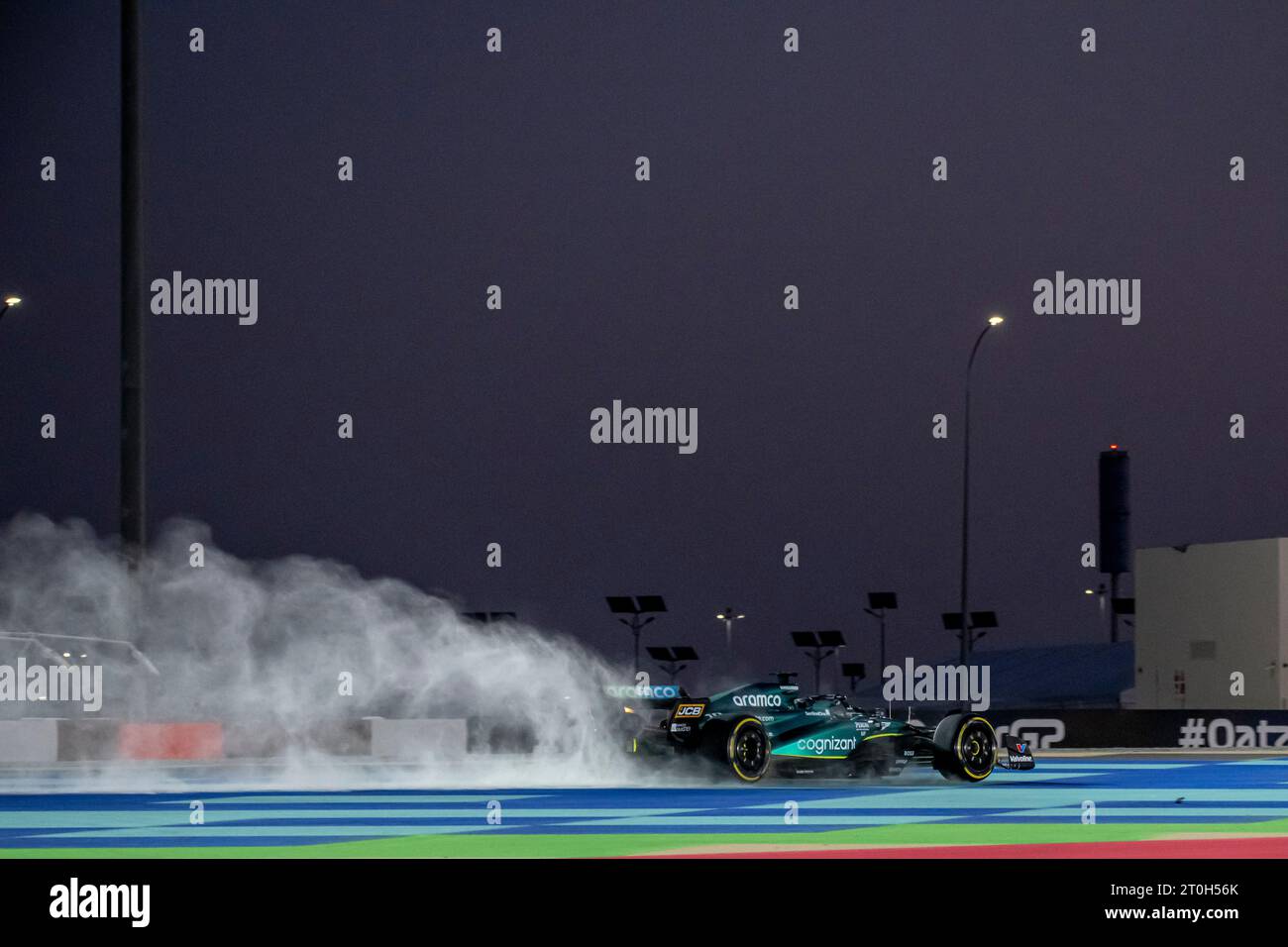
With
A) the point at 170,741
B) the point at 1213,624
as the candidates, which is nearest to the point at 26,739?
the point at 170,741

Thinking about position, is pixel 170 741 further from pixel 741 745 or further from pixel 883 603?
pixel 883 603

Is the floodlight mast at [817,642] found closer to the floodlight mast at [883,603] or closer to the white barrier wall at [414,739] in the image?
the floodlight mast at [883,603]

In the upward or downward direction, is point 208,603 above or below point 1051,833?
above

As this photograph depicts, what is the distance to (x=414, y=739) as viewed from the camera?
31844mm

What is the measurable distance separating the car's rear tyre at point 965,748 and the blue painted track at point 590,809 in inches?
11.4

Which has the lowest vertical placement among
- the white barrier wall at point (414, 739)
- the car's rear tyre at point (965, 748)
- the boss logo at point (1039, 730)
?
the boss logo at point (1039, 730)

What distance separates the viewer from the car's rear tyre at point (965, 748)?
23688mm

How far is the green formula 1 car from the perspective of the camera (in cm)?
2322

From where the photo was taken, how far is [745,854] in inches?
568

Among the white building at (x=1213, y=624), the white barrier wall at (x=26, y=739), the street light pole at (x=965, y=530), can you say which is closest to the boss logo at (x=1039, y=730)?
the street light pole at (x=965, y=530)
